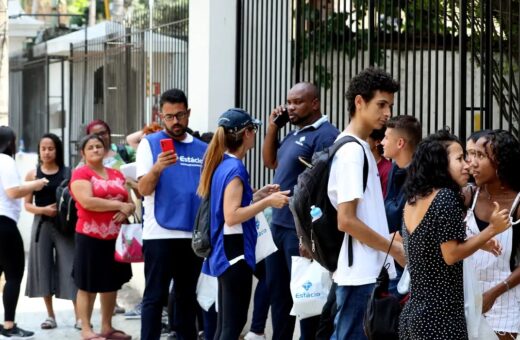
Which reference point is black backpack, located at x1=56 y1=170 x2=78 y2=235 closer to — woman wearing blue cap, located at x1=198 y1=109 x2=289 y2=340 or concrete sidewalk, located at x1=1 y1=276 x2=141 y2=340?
concrete sidewalk, located at x1=1 y1=276 x2=141 y2=340

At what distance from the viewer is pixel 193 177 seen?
28.1ft

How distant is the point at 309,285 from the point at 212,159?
1.05 metres

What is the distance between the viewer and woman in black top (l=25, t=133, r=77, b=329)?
10.8 metres

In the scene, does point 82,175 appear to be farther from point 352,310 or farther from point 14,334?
point 352,310

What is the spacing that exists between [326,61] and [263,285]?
6.05 feet

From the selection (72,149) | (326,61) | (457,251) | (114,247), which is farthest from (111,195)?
(72,149)

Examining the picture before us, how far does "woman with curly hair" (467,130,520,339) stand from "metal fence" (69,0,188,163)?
234 inches

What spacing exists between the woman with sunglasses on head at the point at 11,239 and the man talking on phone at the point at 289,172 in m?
3.21

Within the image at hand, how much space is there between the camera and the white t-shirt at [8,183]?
33.9ft

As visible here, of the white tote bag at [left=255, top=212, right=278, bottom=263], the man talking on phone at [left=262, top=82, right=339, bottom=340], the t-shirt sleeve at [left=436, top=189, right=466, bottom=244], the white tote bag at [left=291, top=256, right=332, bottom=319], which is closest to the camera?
the t-shirt sleeve at [left=436, top=189, right=466, bottom=244]

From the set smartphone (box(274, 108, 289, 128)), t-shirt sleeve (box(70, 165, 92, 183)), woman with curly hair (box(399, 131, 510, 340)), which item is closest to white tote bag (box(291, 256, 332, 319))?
woman with curly hair (box(399, 131, 510, 340))

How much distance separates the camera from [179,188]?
8.47 metres

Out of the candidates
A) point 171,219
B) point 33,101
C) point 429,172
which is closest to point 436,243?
point 429,172

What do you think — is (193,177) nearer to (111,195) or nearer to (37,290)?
(111,195)
